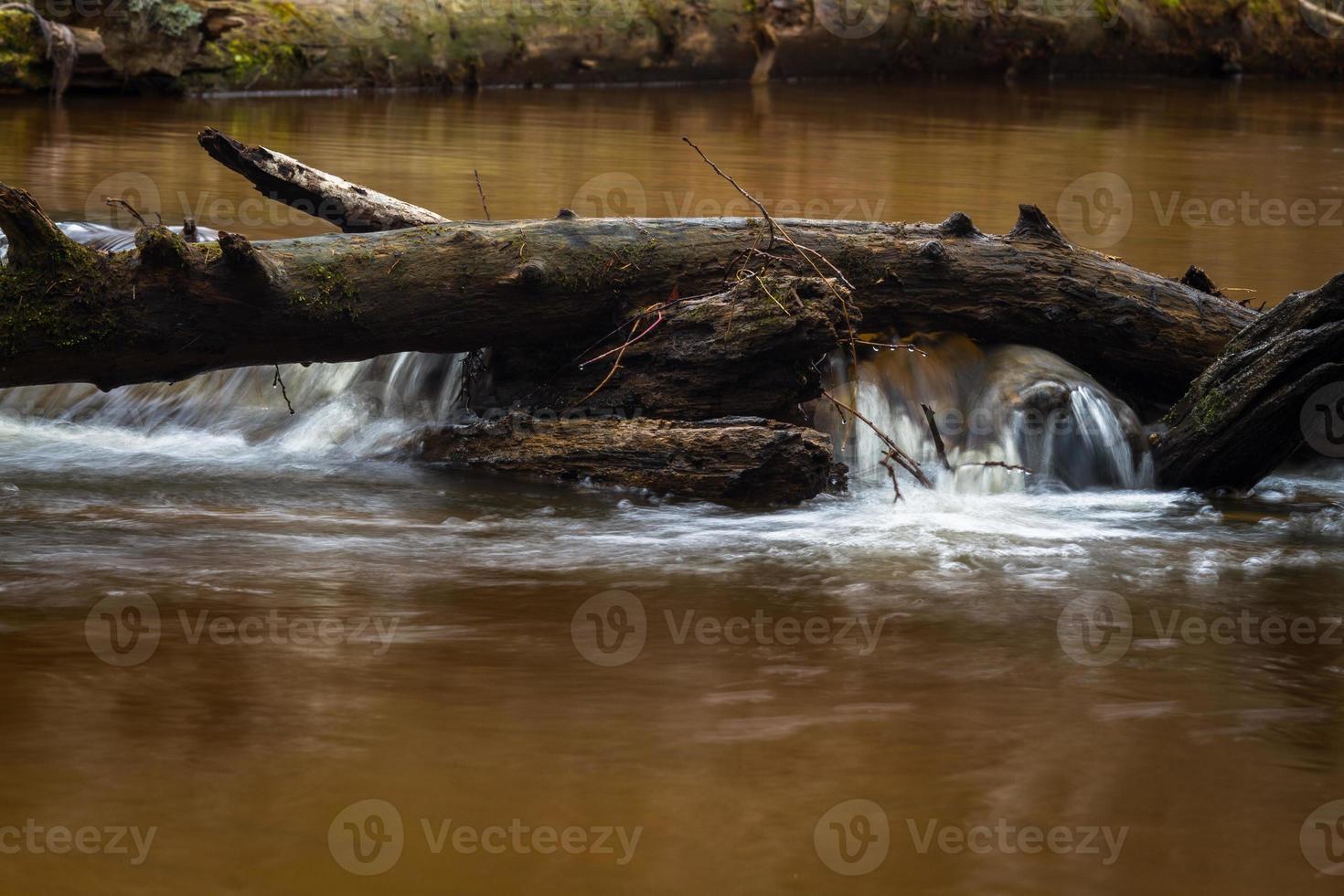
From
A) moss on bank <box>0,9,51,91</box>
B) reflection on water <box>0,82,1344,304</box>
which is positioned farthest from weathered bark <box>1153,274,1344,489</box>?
moss on bank <box>0,9,51,91</box>

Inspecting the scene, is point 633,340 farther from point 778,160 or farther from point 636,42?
point 636,42

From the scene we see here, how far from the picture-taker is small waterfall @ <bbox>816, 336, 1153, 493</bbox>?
19.6 feet

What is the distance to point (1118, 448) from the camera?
19.6 feet

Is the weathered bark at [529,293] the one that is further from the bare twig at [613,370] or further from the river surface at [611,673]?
the river surface at [611,673]

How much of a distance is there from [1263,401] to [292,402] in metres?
4.32

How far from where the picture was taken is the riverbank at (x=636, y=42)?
49.6 ft

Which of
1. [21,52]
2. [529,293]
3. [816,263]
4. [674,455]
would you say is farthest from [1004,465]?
[21,52]

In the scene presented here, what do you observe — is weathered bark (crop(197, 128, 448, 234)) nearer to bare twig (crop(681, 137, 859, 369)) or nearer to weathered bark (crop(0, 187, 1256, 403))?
weathered bark (crop(0, 187, 1256, 403))

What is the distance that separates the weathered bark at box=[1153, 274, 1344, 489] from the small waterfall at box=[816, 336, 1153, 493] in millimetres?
214

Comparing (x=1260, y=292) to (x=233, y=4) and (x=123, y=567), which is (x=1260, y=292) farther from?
(x=233, y=4)

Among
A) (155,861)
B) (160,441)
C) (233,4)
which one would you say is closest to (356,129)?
(233,4)

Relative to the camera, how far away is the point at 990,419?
20.0 ft

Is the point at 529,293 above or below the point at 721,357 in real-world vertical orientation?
above

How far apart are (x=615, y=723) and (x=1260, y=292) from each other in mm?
6171
